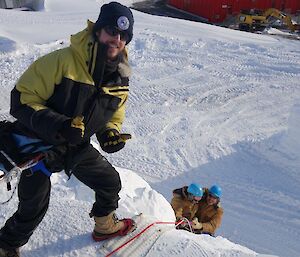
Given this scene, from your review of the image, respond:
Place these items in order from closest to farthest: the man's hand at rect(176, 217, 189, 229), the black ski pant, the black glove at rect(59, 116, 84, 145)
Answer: the black glove at rect(59, 116, 84, 145) < the black ski pant < the man's hand at rect(176, 217, 189, 229)

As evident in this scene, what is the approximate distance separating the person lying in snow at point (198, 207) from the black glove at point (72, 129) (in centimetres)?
317

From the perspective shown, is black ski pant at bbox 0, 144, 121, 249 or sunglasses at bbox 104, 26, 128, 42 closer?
sunglasses at bbox 104, 26, 128, 42

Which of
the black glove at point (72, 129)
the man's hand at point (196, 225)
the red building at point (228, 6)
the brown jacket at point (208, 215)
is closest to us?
the black glove at point (72, 129)

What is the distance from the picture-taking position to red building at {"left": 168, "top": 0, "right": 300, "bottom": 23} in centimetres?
2044

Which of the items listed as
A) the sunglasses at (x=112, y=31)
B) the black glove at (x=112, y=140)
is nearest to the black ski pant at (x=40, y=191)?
the black glove at (x=112, y=140)

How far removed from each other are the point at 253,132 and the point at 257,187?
56.8 inches

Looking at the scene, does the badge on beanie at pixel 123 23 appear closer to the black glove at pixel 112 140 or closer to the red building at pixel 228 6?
the black glove at pixel 112 140

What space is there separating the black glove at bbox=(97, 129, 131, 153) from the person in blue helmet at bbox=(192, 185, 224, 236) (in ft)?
9.81

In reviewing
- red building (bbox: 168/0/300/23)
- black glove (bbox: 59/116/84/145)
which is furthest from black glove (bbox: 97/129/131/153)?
red building (bbox: 168/0/300/23)

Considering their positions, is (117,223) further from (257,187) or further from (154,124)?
(154,124)

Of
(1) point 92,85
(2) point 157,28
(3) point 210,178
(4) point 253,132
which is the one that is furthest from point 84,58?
(2) point 157,28

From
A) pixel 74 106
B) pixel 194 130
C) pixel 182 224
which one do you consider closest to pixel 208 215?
pixel 182 224

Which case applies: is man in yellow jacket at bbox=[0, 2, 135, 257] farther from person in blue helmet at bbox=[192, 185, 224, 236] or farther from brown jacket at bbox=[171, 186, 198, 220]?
person in blue helmet at bbox=[192, 185, 224, 236]

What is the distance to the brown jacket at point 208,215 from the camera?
5.48 metres
